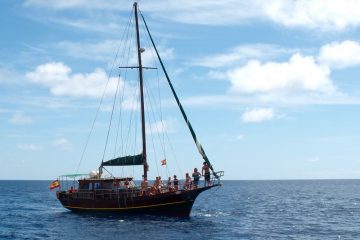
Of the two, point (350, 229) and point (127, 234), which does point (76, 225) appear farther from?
point (350, 229)

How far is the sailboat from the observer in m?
41.9

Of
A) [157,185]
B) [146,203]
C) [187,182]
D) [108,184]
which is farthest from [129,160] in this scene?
[187,182]

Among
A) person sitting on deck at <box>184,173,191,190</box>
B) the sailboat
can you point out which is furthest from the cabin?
person sitting on deck at <box>184,173,191,190</box>

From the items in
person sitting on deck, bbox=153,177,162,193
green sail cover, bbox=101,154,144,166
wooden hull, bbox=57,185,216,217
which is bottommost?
wooden hull, bbox=57,185,216,217

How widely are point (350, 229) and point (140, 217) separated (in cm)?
1734

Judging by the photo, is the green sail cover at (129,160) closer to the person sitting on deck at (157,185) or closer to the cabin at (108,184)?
the cabin at (108,184)

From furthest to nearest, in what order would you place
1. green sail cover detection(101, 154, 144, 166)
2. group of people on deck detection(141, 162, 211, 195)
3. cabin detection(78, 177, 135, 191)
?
green sail cover detection(101, 154, 144, 166) → cabin detection(78, 177, 135, 191) → group of people on deck detection(141, 162, 211, 195)

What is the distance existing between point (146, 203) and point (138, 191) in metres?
1.36

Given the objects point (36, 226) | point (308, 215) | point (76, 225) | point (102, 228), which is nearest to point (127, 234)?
point (102, 228)

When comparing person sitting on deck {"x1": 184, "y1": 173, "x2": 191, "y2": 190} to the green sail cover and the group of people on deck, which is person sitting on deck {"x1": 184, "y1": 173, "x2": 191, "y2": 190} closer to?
the group of people on deck

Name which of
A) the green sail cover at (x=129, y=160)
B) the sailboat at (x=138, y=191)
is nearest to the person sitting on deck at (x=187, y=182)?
the sailboat at (x=138, y=191)

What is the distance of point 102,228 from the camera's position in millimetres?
38219

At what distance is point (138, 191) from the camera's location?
142ft

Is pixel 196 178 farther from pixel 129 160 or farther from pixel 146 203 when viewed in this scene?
pixel 129 160
